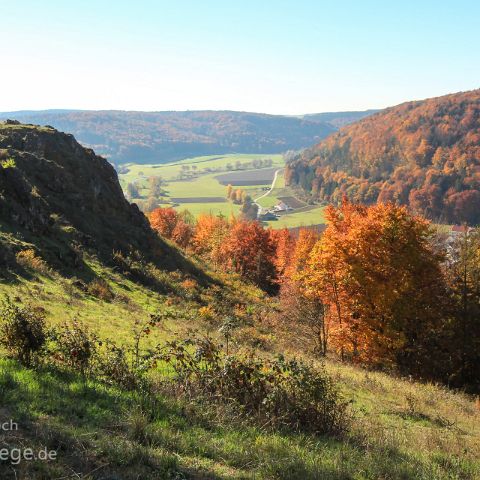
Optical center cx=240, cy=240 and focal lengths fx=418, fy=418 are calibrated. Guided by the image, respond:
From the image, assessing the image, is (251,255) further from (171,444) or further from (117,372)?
(171,444)

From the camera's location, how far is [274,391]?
9.27 meters

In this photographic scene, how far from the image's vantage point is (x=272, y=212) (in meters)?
183

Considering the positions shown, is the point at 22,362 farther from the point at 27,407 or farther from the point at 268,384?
the point at 268,384

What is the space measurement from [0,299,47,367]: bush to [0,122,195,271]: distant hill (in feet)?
52.8

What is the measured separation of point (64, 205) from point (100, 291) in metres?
17.5

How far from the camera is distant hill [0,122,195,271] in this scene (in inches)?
1184

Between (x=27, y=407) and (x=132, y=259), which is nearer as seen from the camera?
(x=27, y=407)

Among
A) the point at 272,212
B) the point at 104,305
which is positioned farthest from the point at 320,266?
the point at 272,212

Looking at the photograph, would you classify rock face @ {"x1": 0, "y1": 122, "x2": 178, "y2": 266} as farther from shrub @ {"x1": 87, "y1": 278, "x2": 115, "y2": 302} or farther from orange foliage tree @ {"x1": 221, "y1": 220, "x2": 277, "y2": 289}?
orange foliage tree @ {"x1": 221, "y1": 220, "x2": 277, "y2": 289}

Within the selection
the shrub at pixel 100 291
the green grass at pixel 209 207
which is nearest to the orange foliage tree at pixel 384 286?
the shrub at pixel 100 291

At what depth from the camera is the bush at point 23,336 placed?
366 inches

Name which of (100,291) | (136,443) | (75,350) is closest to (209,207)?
(100,291)

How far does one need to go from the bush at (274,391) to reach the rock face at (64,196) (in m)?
24.6

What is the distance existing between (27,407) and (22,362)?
2.27 m
